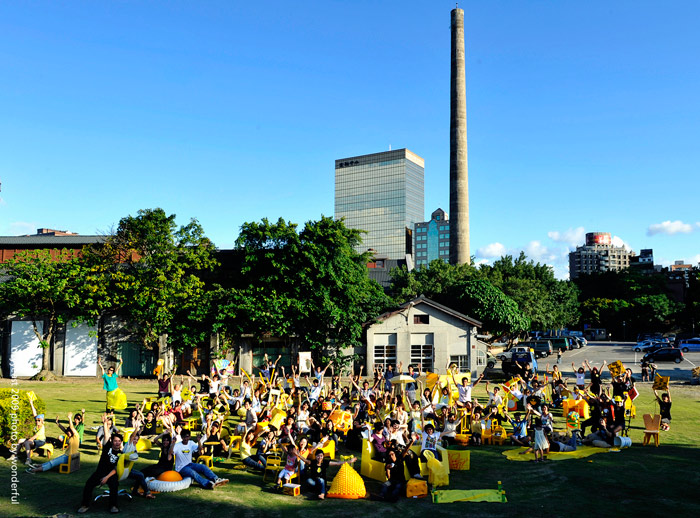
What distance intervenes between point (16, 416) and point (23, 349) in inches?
971

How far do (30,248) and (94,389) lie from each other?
17274mm

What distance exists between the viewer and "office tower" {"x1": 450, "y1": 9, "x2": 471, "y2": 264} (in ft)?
256

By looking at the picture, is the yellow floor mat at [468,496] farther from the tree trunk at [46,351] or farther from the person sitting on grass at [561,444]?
the tree trunk at [46,351]

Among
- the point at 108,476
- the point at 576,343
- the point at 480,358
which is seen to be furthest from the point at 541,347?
the point at 108,476

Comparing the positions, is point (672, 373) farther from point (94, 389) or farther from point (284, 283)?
point (94, 389)

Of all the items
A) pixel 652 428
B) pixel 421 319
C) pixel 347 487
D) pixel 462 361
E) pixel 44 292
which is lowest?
pixel 347 487

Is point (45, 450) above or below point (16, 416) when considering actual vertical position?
below

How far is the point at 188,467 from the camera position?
1254 centimetres

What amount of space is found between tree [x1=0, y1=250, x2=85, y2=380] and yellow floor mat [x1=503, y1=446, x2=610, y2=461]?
2838 cm

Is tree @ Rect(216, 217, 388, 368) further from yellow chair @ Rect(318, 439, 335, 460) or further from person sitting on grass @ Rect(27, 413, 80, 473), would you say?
person sitting on grass @ Rect(27, 413, 80, 473)

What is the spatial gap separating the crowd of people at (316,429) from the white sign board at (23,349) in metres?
19.5

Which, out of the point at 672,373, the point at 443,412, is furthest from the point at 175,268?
the point at 672,373

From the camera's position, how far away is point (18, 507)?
36.1 feet

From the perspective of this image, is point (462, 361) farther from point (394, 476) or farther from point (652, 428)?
point (394, 476)
